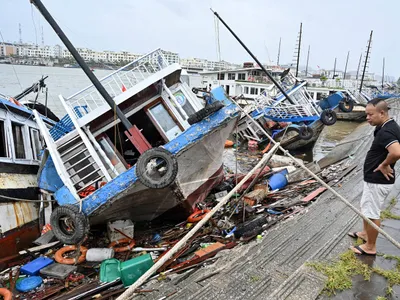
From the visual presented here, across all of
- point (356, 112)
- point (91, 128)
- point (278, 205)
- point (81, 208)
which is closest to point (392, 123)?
point (278, 205)

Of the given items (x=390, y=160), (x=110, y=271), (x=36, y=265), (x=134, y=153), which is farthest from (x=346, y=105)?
(x=36, y=265)

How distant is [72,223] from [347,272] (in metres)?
4.63

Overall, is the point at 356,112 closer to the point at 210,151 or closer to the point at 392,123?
the point at 210,151

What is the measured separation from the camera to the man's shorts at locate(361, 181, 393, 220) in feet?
11.9

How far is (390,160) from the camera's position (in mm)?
3359

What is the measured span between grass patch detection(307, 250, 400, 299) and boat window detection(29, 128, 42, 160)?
7451mm

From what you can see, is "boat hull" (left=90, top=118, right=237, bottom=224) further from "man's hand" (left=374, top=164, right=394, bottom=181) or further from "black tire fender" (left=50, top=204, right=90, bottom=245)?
"man's hand" (left=374, top=164, right=394, bottom=181)

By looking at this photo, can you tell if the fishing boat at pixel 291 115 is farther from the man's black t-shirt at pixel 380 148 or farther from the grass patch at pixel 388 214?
the man's black t-shirt at pixel 380 148

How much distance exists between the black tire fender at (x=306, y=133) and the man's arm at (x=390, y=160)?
13031 mm

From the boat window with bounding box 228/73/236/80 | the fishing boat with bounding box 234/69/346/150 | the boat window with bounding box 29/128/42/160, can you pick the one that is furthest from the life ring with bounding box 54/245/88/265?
the boat window with bounding box 228/73/236/80

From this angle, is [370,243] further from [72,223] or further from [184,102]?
[184,102]

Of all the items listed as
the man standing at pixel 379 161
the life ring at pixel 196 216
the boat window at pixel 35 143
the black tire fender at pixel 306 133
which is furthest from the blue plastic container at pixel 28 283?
the black tire fender at pixel 306 133

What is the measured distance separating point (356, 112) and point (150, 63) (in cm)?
2782

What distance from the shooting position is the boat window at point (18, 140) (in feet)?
23.1
